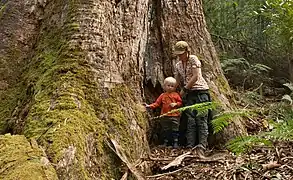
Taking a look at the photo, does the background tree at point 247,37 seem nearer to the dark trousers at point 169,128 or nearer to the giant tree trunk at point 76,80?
the dark trousers at point 169,128

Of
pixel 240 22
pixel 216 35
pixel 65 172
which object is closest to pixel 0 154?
pixel 65 172

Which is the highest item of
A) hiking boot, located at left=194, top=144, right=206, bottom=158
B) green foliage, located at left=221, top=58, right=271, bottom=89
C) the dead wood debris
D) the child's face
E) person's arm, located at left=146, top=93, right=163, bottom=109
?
green foliage, located at left=221, top=58, right=271, bottom=89

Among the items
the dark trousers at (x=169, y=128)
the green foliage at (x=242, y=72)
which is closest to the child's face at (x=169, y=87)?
the dark trousers at (x=169, y=128)

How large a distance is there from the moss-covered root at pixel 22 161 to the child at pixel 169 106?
2.43 metres

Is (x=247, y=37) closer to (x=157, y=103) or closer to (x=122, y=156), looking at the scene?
(x=157, y=103)

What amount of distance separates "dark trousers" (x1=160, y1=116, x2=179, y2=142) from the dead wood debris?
49 centimetres

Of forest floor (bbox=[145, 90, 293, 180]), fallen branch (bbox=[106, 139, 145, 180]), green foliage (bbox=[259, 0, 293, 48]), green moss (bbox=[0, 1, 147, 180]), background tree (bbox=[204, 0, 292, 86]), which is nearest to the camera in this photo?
green moss (bbox=[0, 1, 147, 180])

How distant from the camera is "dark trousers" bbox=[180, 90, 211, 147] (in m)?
5.18

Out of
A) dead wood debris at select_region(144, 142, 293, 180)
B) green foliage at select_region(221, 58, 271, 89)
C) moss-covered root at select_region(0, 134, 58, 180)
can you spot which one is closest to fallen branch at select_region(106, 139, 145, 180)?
dead wood debris at select_region(144, 142, 293, 180)

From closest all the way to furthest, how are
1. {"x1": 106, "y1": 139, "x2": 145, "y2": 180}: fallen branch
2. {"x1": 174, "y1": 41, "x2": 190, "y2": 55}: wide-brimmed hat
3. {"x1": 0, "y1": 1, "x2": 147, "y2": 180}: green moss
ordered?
{"x1": 0, "y1": 1, "x2": 147, "y2": 180}: green moss < {"x1": 106, "y1": 139, "x2": 145, "y2": 180}: fallen branch < {"x1": 174, "y1": 41, "x2": 190, "y2": 55}: wide-brimmed hat

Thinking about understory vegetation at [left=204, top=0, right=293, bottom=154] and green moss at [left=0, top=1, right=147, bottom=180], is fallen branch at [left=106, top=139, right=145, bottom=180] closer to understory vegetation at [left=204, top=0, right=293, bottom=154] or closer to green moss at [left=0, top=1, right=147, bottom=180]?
green moss at [left=0, top=1, right=147, bottom=180]

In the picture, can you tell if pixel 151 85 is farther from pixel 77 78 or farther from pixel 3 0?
pixel 3 0

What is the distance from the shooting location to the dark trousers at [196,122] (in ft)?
17.0

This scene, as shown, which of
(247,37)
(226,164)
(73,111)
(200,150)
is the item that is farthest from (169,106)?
(247,37)
